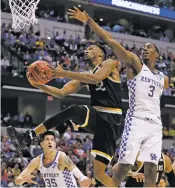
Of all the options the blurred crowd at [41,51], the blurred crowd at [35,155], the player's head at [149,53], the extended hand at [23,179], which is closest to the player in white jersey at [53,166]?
the extended hand at [23,179]

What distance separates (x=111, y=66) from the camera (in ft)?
20.4

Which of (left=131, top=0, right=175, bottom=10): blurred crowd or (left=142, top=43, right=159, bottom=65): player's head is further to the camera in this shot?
(left=131, top=0, right=175, bottom=10): blurred crowd

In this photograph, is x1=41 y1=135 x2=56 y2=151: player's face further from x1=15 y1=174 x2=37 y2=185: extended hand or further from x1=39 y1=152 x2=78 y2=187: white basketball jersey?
x1=15 y1=174 x2=37 y2=185: extended hand

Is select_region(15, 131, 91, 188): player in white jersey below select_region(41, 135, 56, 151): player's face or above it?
below

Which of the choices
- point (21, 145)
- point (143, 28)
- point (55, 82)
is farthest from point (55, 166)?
point (143, 28)

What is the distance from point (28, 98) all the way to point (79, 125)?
59.5 ft

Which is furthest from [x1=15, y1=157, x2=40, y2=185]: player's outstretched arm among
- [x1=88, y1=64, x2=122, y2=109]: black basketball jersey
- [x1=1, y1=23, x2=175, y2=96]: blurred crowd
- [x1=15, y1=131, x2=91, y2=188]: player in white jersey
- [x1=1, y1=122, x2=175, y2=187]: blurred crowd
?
[x1=1, y1=23, x2=175, y2=96]: blurred crowd

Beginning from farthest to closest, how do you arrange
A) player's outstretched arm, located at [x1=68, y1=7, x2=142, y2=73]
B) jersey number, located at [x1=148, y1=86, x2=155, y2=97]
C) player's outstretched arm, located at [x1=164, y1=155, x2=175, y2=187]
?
player's outstretched arm, located at [x1=164, y1=155, x2=175, y2=187] → jersey number, located at [x1=148, y1=86, x2=155, y2=97] → player's outstretched arm, located at [x1=68, y1=7, x2=142, y2=73]

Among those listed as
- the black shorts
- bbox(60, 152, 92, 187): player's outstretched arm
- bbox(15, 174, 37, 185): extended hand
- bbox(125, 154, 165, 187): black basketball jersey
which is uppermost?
A: the black shorts

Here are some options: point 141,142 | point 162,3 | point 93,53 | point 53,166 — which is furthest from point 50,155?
point 162,3

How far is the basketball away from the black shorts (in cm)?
98

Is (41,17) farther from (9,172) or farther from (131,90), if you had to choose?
(131,90)

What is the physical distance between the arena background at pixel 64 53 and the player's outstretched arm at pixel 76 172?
5.96 metres

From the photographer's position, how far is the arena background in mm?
16438
